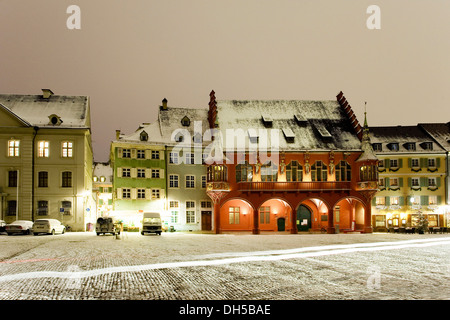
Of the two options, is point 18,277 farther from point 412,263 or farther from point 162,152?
point 162,152

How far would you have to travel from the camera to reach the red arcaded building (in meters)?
54.2

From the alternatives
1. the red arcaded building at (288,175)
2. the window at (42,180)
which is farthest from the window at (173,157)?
the window at (42,180)

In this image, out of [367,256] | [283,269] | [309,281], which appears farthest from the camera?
[367,256]

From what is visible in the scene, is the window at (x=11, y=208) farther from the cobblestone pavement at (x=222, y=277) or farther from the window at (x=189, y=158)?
the cobblestone pavement at (x=222, y=277)

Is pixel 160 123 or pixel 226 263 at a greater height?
pixel 160 123

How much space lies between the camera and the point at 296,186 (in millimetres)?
54719

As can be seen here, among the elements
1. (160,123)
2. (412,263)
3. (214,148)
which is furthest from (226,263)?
(160,123)

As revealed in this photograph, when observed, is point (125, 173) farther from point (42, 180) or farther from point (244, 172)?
point (244, 172)

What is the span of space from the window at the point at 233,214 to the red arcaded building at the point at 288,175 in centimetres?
10

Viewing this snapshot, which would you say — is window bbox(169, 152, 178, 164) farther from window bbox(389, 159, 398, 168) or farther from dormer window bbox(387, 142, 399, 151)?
dormer window bbox(387, 142, 399, 151)

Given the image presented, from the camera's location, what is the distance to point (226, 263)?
61.6ft

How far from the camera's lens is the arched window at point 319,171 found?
56.0 meters

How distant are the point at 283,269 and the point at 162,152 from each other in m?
41.8

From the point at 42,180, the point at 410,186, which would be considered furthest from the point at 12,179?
the point at 410,186
